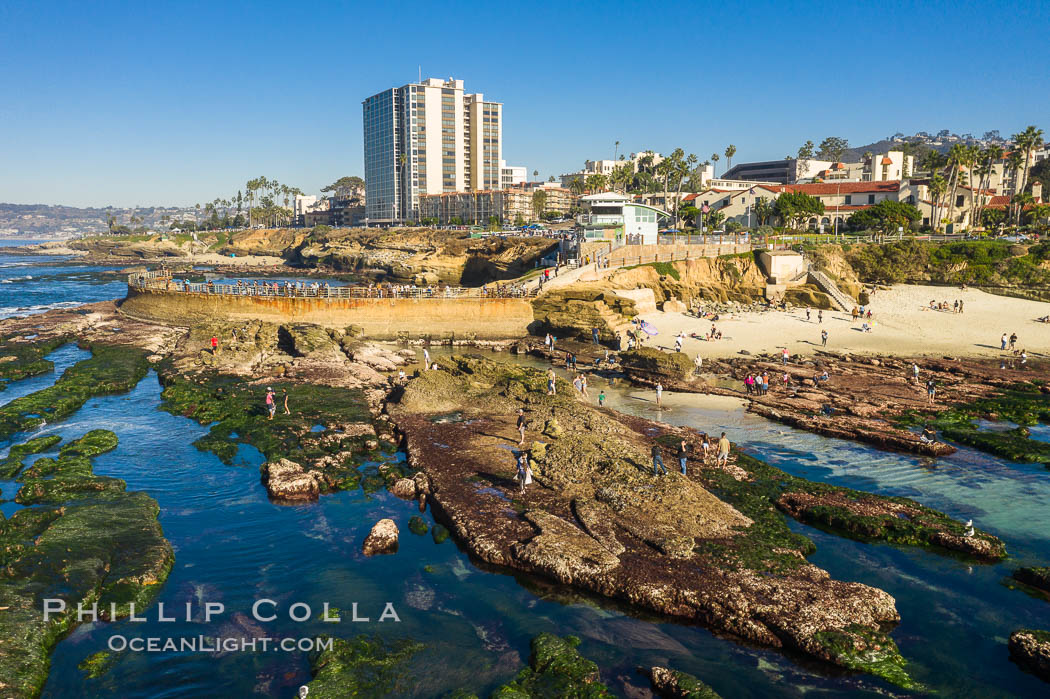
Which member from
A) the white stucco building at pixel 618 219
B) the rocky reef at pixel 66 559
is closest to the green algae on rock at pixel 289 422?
the rocky reef at pixel 66 559

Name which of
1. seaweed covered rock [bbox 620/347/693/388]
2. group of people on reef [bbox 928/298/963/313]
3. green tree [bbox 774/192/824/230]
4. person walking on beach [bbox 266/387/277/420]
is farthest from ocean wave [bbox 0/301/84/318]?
group of people on reef [bbox 928/298/963/313]

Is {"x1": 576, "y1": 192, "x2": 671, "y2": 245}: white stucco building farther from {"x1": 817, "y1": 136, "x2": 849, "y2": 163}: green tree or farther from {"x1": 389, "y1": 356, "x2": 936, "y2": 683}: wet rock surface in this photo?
{"x1": 817, "y1": 136, "x2": 849, "y2": 163}: green tree

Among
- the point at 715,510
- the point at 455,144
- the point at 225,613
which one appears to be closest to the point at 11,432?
the point at 225,613

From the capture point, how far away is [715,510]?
19438 mm

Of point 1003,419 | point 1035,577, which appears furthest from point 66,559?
point 1003,419

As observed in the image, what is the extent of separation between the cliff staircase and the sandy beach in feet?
4.45

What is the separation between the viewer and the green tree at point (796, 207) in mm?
80562

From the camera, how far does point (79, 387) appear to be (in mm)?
33531

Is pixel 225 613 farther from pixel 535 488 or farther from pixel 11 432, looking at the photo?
pixel 11 432

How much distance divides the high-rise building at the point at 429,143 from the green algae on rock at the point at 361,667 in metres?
166

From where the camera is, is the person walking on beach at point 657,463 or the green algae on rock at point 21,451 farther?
the green algae on rock at point 21,451

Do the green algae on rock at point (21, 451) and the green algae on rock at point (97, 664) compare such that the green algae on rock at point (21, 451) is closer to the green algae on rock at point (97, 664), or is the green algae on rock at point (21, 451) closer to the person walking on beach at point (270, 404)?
the person walking on beach at point (270, 404)

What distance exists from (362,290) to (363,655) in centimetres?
4390

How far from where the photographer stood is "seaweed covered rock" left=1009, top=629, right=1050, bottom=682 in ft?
44.4
